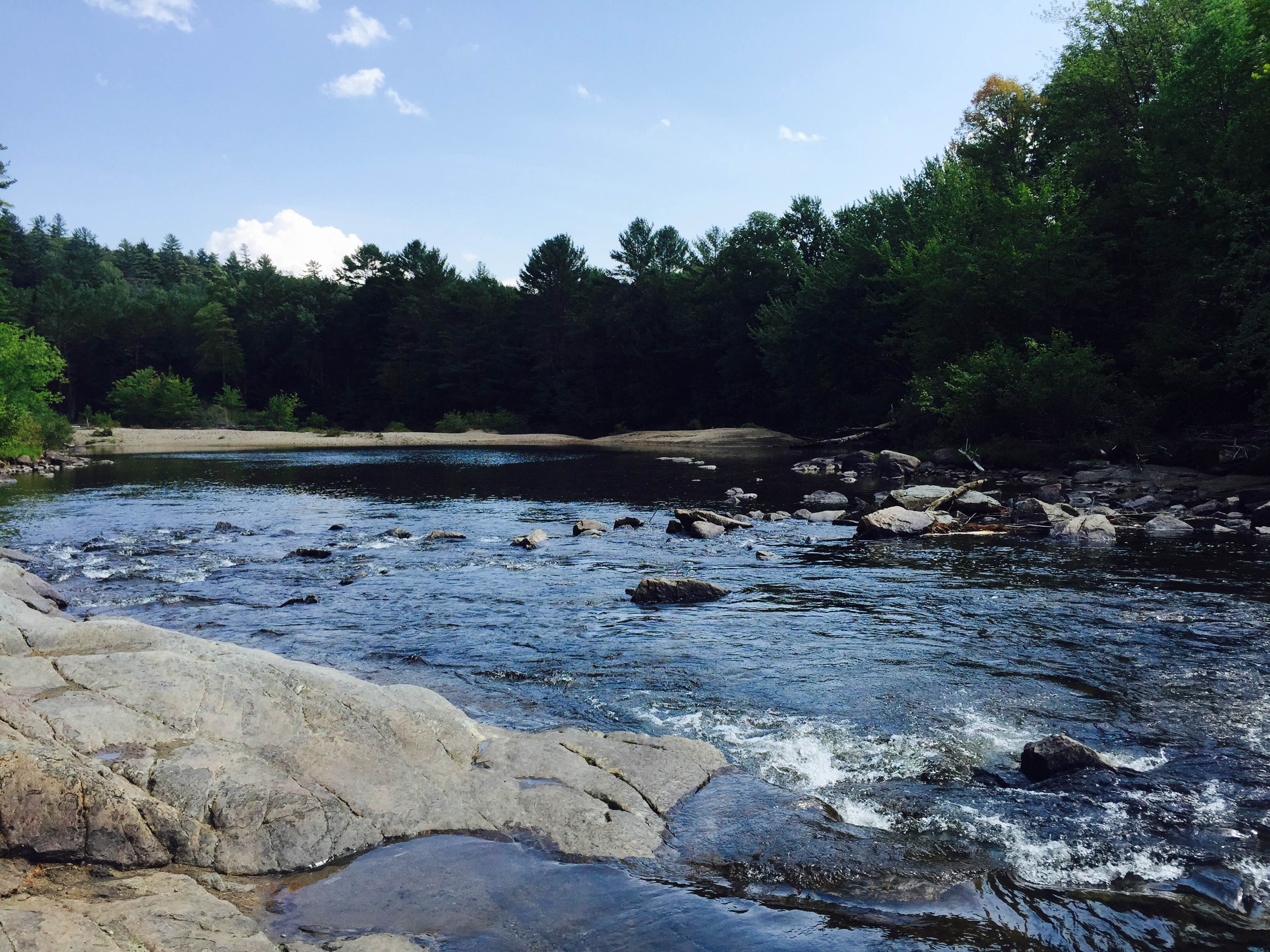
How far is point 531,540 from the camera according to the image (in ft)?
68.9

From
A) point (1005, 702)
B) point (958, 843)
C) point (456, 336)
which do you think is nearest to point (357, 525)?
point (1005, 702)

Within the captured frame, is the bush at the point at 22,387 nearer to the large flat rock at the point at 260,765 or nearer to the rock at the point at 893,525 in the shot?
the rock at the point at 893,525

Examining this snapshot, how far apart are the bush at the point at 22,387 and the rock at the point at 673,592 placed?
41.3m

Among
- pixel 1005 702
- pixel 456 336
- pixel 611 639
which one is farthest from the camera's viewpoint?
pixel 456 336

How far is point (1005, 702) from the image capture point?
9328 millimetres

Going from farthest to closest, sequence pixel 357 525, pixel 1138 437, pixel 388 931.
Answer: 1. pixel 1138 437
2. pixel 357 525
3. pixel 388 931

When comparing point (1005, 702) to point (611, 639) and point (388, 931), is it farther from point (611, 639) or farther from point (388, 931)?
point (388, 931)

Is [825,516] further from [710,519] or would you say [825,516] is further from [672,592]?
[672,592]

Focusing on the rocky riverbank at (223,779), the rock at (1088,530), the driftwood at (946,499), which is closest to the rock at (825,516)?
the driftwood at (946,499)

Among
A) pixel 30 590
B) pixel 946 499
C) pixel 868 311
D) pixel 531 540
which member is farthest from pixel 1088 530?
pixel 868 311

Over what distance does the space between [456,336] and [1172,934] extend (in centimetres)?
9379

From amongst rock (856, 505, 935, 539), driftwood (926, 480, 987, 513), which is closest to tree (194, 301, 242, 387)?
driftwood (926, 480, 987, 513)

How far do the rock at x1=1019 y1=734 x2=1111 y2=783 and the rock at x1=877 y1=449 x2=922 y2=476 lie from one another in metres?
29.7

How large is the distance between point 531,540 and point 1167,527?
1584 cm
